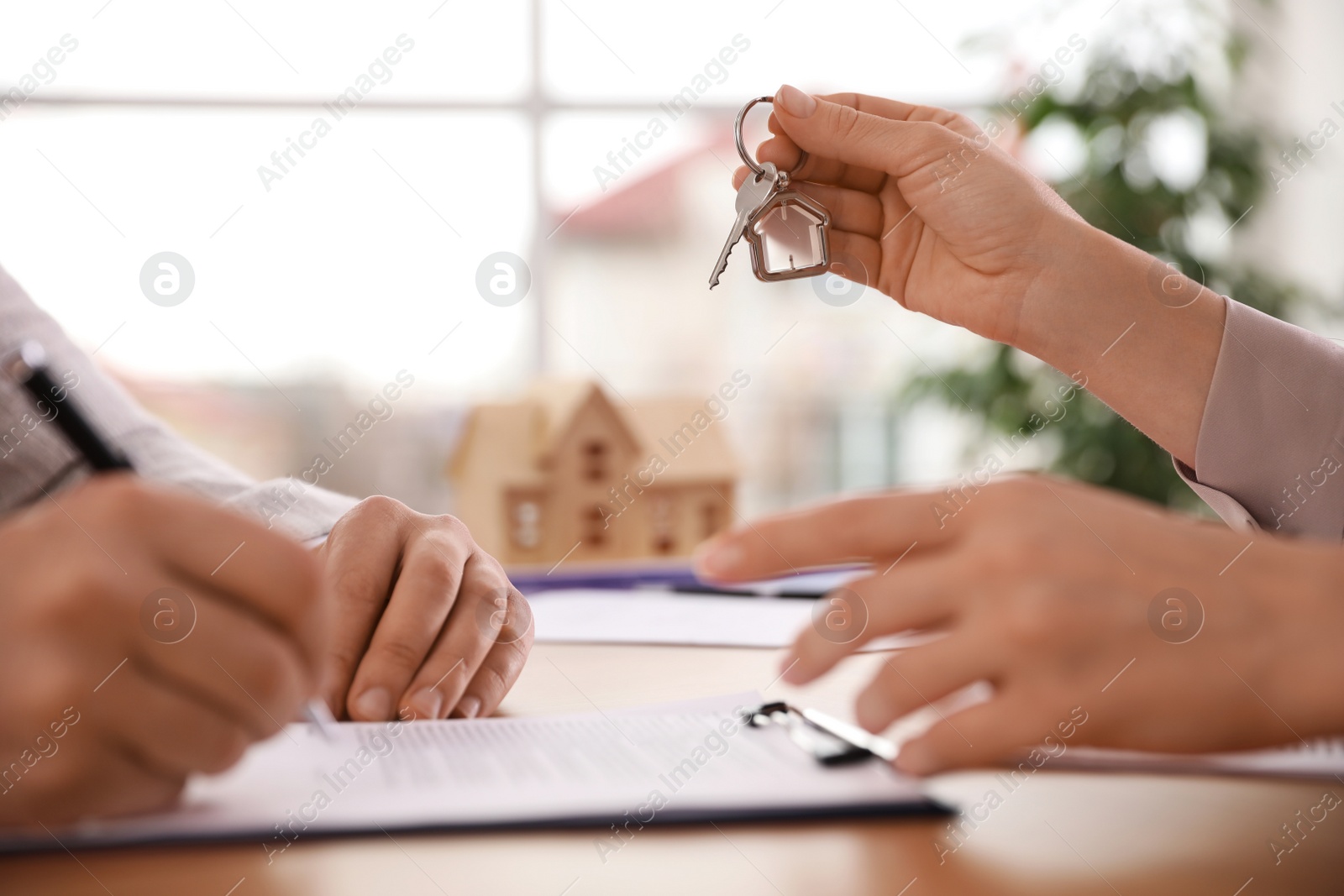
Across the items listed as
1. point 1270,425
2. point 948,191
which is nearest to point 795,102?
point 948,191

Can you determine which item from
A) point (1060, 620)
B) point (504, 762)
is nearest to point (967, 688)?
point (1060, 620)

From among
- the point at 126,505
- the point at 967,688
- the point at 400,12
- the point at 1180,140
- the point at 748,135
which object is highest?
the point at 400,12

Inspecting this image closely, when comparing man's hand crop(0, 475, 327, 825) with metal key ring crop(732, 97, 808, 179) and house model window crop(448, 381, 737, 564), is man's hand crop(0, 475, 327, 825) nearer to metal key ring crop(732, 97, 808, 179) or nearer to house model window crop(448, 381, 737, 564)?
metal key ring crop(732, 97, 808, 179)

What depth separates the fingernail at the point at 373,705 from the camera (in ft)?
2.37

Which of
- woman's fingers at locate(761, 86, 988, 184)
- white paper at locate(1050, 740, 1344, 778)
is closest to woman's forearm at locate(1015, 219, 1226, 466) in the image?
woman's fingers at locate(761, 86, 988, 184)

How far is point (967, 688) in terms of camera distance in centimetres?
50

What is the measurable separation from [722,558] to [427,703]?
1.08 feet

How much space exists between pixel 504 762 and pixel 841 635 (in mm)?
229

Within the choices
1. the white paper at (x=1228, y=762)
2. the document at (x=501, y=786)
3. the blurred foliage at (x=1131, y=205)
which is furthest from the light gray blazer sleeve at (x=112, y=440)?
the blurred foliage at (x=1131, y=205)

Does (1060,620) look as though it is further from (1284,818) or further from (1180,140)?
(1180,140)

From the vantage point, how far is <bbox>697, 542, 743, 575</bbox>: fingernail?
0.50m

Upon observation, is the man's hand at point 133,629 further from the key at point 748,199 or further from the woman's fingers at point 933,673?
the key at point 748,199

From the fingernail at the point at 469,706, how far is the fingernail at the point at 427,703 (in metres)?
0.02

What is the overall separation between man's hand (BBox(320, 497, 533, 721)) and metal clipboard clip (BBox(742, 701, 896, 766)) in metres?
0.21
